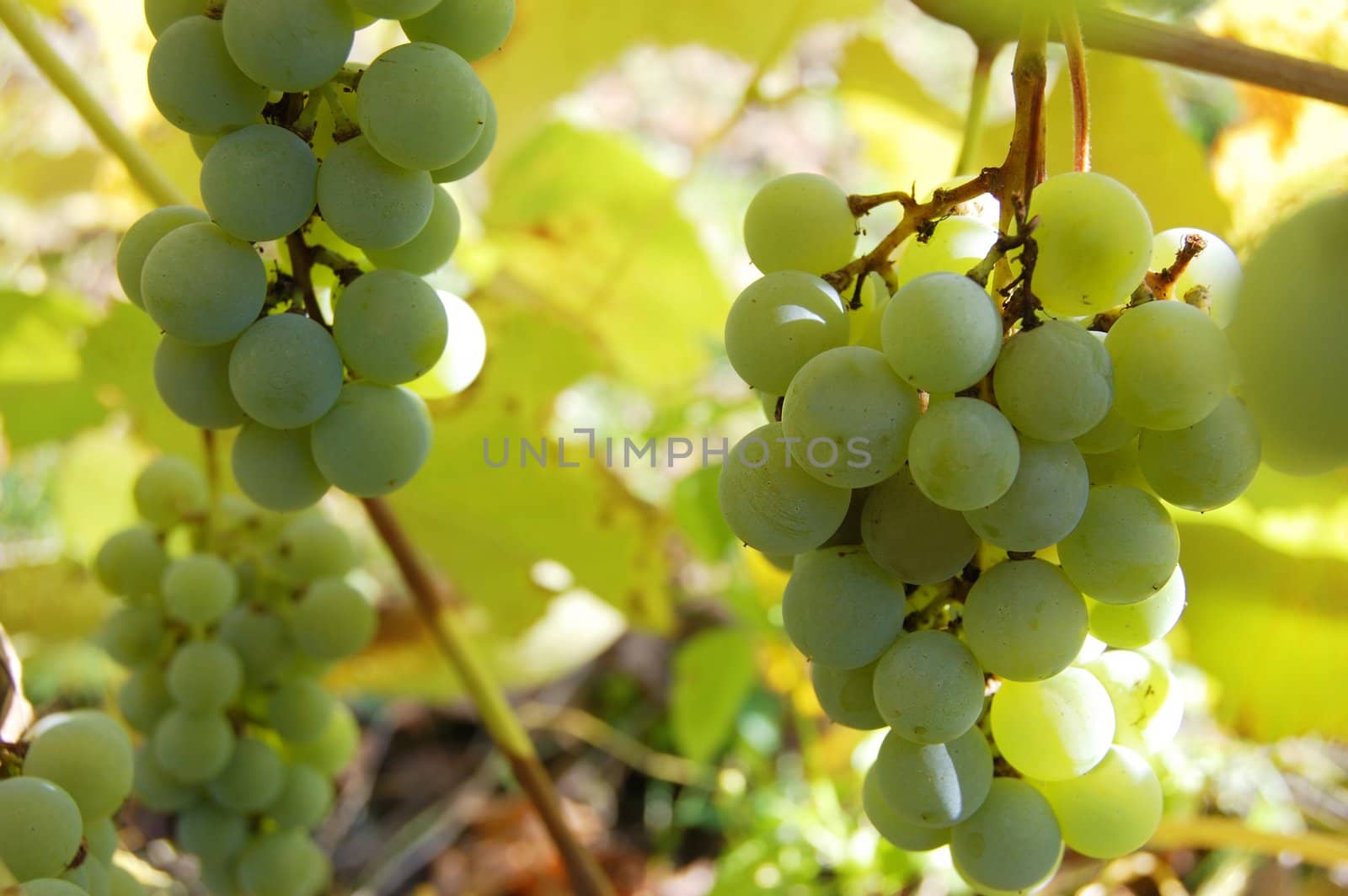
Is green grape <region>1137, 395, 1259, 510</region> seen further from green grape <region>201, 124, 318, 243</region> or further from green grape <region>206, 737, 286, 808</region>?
green grape <region>206, 737, 286, 808</region>

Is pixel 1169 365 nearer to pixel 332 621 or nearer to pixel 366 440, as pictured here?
pixel 366 440

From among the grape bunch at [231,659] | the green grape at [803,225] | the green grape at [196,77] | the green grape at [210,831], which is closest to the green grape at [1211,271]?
the green grape at [803,225]

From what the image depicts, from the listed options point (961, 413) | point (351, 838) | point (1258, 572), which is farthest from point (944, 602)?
point (351, 838)

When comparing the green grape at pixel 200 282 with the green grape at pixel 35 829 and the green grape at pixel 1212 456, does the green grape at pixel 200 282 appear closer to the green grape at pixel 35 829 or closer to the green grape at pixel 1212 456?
the green grape at pixel 35 829

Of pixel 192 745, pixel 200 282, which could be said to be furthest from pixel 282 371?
pixel 192 745

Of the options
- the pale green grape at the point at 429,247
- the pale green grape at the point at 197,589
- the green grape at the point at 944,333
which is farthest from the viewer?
the pale green grape at the point at 197,589
